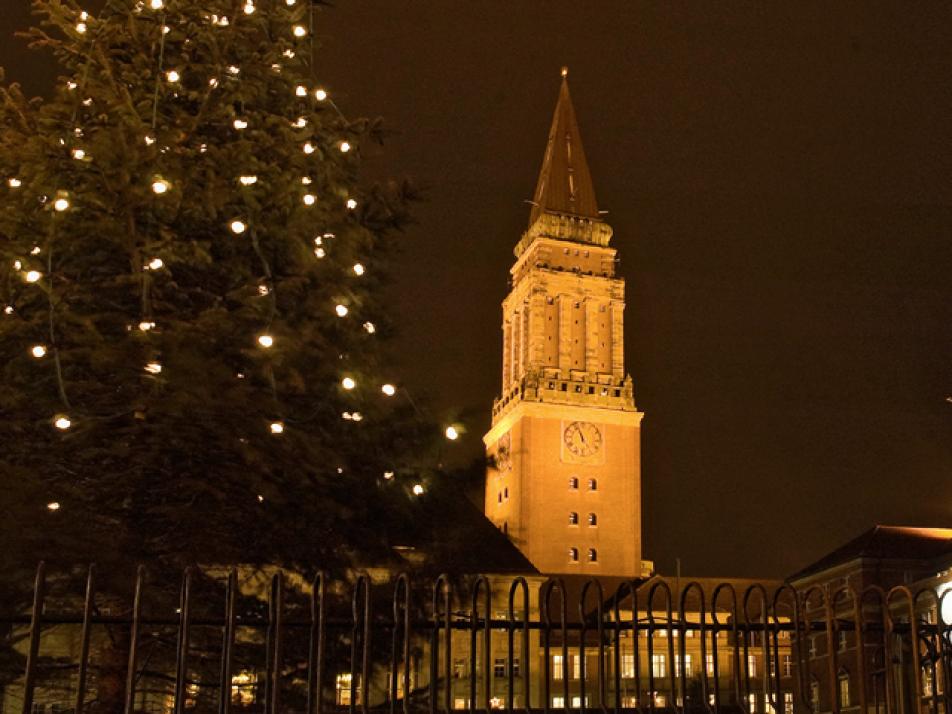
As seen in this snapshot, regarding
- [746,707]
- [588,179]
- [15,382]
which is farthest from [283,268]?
[588,179]

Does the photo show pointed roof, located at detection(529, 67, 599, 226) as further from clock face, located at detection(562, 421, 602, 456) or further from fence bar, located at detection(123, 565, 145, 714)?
fence bar, located at detection(123, 565, 145, 714)

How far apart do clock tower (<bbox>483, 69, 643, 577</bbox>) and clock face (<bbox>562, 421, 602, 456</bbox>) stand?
82mm

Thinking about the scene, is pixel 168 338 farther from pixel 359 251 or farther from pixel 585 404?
pixel 585 404

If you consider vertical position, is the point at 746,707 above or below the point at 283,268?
below

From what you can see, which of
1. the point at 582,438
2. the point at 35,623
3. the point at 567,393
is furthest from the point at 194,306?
the point at 567,393

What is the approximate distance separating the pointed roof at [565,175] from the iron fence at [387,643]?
8726cm

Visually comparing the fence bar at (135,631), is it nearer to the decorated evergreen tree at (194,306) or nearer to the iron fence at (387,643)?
the iron fence at (387,643)

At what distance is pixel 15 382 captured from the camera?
14.0 meters

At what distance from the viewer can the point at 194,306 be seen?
15.5 m

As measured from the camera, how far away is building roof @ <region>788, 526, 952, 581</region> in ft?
211

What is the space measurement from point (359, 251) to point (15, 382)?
15.1 ft

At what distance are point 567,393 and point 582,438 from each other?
3.93 m

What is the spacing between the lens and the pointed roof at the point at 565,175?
367 ft

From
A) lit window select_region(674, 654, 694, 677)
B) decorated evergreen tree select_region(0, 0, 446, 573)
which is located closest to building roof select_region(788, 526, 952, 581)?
lit window select_region(674, 654, 694, 677)
